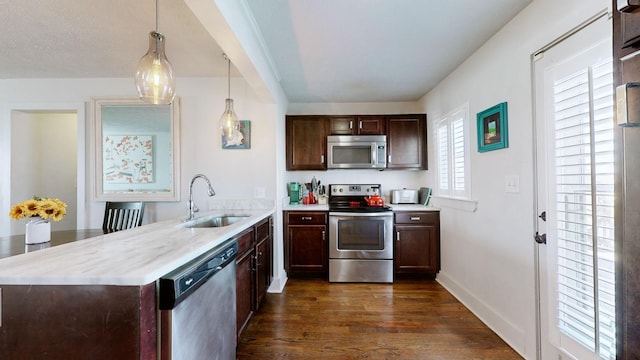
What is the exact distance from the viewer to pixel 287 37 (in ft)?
6.88

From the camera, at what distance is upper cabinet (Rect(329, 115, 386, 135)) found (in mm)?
3592

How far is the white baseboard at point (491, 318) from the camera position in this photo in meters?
1.83

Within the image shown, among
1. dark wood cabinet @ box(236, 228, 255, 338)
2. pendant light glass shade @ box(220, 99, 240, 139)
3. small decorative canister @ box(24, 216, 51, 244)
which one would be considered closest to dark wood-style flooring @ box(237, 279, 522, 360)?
dark wood cabinet @ box(236, 228, 255, 338)

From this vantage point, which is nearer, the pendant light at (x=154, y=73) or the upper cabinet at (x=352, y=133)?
the pendant light at (x=154, y=73)

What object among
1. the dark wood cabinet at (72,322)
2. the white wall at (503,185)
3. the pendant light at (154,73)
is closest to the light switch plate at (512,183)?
the white wall at (503,185)

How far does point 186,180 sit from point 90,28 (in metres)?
1.48

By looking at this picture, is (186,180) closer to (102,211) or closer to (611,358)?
(102,211)

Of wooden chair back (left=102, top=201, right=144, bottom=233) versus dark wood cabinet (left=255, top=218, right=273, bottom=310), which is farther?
wooden chair back (left=102, top=201, right=144, bottom=233)

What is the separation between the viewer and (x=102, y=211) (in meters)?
2.91

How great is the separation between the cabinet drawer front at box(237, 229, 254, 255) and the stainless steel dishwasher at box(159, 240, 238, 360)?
257mm

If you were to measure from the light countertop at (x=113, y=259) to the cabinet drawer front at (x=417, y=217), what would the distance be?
224cm

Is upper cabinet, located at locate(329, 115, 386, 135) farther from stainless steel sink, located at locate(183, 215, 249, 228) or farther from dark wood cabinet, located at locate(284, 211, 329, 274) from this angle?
stainless steel sink, located at locate(183, 215, 249, 228)

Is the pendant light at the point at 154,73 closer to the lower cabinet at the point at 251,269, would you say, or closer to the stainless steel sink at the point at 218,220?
the lower cabinet at the point at 251,269

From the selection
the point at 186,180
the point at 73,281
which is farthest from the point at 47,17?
the point at 73,281
